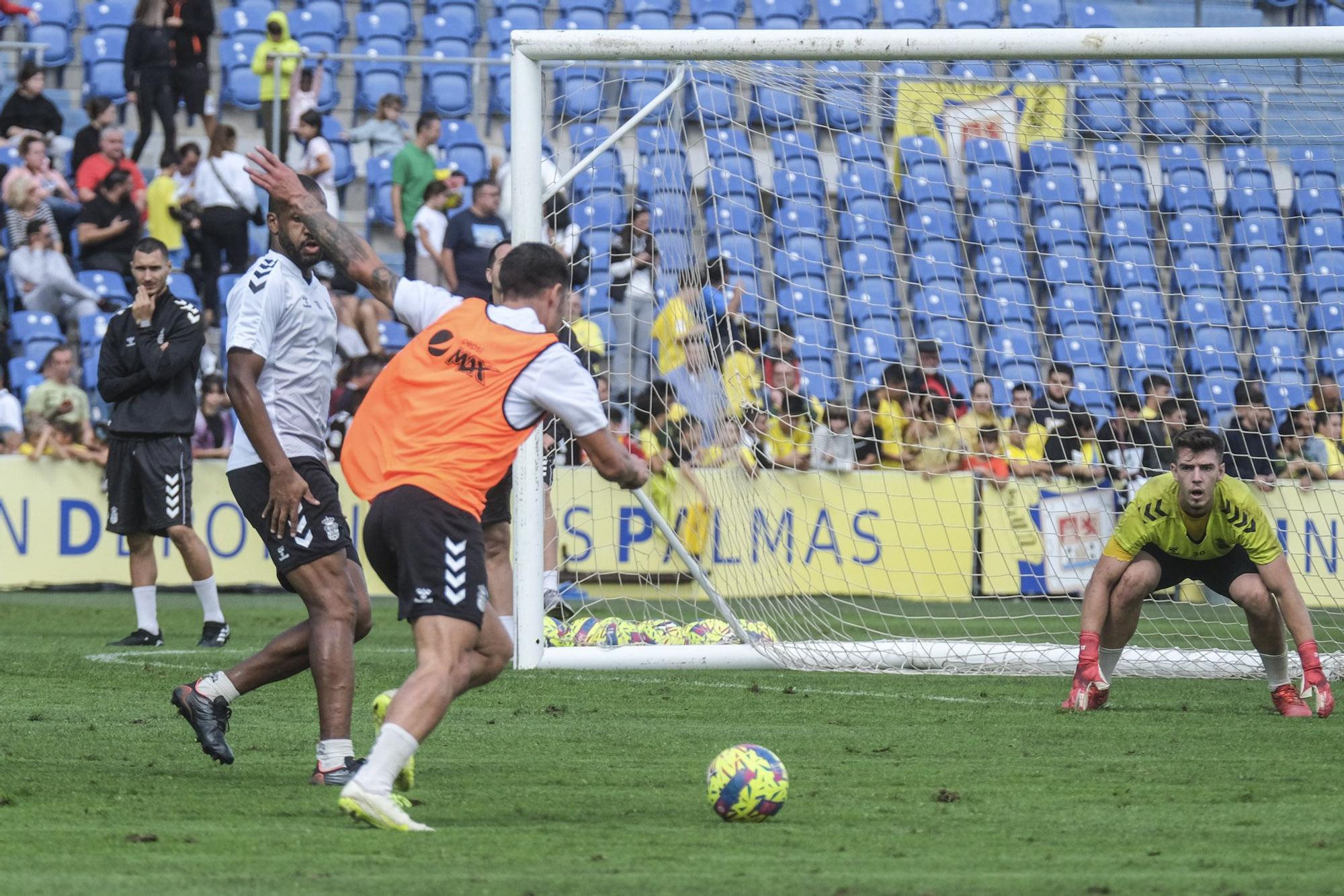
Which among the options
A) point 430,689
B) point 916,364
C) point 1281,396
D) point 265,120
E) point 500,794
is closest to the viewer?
point 430,689

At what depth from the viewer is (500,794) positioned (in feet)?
19.4

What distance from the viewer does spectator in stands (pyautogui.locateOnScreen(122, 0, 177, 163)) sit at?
17516 millimetres

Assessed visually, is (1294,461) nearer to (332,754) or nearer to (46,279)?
(332,754)

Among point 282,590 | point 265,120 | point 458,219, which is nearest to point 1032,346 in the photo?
point 458,219

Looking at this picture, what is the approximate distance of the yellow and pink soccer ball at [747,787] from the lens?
5414 mm

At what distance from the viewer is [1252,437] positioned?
12430mm

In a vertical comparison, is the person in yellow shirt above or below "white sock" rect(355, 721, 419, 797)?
above

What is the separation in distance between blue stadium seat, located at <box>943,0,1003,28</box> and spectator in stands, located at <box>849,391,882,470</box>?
8679mm

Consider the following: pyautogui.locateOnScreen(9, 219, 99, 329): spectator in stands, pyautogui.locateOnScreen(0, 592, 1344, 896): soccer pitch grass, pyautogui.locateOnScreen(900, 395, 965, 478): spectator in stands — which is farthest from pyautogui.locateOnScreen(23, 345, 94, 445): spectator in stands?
pyautogui.locateOnScreen(900, 395, 965, 478): spectator in stands

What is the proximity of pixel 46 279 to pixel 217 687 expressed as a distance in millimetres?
11003

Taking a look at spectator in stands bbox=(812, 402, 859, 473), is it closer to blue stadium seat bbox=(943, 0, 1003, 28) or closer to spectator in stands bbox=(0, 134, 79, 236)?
→ spectator in stands bbox=(0, 134, 79, 236)

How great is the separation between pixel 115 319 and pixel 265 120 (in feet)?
21.9

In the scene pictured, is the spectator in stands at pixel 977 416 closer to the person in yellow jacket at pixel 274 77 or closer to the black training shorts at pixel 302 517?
the person in yellow jacket at pixel 274 77

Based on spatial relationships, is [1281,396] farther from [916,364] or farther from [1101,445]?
[916,364]
